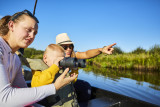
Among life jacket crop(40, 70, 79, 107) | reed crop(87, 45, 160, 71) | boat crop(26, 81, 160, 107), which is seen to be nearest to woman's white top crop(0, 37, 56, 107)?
life jacket crop(40, 70, 79, 107)

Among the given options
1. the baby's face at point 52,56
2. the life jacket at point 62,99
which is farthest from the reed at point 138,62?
the baby's face at point 52,56

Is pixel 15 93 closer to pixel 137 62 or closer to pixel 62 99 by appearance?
pixel 62 99

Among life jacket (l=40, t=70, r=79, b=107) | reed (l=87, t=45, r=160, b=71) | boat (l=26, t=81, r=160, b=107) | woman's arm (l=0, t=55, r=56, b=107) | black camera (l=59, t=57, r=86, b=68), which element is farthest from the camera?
reed (l=87, t=45, r=160, b=71)

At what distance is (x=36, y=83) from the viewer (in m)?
1.09

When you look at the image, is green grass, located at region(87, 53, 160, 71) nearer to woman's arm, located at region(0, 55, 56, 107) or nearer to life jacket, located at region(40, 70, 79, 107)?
life jacket, located at region(40, 70, 79, 107)

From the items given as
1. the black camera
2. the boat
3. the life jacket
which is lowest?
the boat

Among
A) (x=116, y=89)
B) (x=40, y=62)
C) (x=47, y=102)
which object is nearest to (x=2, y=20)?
(x=40, y=62)

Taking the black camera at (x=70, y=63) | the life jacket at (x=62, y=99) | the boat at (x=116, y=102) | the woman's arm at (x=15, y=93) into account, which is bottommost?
the boat at (x=116, y=102)

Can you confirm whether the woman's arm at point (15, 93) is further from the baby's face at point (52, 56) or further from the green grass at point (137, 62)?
the green grass at point (137, 62)

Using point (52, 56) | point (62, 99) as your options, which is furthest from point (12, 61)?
point (62, 99)

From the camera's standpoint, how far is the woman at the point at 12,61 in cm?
70

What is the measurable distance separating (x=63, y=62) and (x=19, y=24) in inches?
17.9

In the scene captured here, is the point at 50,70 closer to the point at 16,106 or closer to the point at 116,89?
the point at 16,106

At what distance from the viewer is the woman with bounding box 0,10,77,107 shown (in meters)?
0.70
